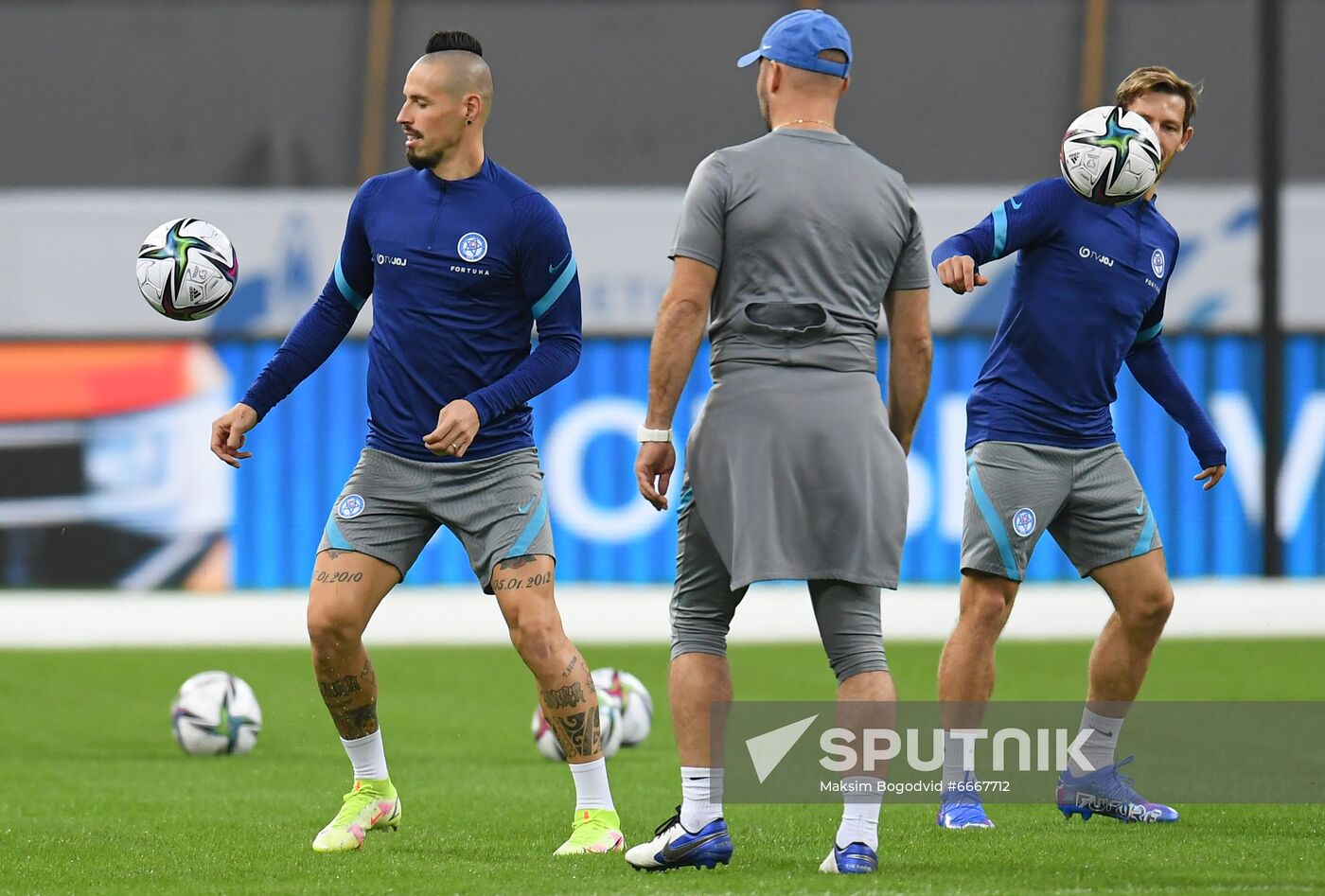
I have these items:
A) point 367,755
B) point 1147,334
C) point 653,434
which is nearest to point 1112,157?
point 1147,334

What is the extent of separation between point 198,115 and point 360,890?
73.4 ft

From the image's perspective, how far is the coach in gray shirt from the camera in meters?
5.35

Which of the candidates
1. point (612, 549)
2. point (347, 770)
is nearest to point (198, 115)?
point (612, 549)

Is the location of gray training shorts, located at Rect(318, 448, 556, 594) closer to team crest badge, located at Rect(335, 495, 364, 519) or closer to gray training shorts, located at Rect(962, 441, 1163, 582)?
team crest badge, located at Rect(335, 495, 364, 519)

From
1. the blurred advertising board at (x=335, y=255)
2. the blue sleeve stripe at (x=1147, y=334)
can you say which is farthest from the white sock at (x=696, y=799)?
Result: the blurred advertising board at (x=335, y=255)

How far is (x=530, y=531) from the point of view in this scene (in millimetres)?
6008

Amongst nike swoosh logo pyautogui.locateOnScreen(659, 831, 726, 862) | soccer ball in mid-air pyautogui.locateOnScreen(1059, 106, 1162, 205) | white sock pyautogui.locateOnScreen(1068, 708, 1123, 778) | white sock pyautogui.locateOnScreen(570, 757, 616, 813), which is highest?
soccer ball in mid-air pyautogui.locateOnScreen(1059, 106, 1162, 205)

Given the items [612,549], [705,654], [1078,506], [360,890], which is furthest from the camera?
[612,549]

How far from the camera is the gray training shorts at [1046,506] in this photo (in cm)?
648

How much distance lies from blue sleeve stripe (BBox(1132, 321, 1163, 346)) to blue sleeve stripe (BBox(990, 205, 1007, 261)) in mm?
786

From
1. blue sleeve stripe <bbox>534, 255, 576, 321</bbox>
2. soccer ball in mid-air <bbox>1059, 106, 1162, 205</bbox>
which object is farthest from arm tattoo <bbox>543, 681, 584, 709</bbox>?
soccer ball in mid-air <bbox>1059, 106, 1162, 205</bbox>

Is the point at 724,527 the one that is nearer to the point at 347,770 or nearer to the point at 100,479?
the point at 347,770

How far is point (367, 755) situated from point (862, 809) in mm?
1669

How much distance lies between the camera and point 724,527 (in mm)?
5441
